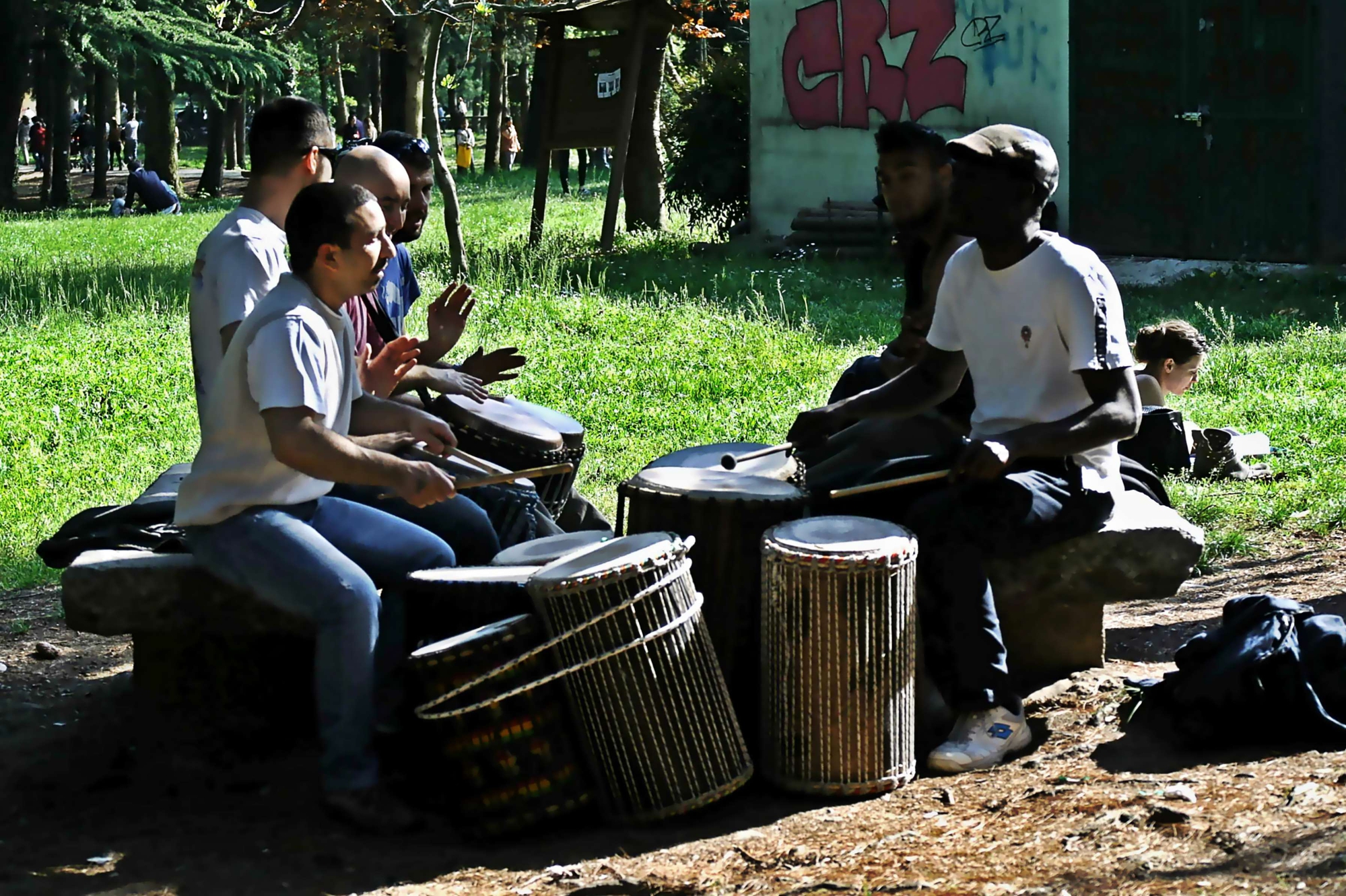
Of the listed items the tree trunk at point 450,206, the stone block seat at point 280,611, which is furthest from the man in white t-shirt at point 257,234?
the tree trunk at point 450,206

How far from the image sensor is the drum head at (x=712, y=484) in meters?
4.44

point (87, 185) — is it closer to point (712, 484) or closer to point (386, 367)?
point (386, 367)

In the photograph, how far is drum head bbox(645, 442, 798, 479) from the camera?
4.79 m

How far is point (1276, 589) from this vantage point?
5863 millimetres

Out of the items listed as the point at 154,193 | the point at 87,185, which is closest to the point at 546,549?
the point at 154,193

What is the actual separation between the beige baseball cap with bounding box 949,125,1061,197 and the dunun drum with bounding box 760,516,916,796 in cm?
103

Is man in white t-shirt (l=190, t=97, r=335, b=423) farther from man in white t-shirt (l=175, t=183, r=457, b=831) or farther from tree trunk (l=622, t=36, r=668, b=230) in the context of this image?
tree trunk (l=622, t=36, r=668, b=230)

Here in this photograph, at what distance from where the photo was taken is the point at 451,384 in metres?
5.15

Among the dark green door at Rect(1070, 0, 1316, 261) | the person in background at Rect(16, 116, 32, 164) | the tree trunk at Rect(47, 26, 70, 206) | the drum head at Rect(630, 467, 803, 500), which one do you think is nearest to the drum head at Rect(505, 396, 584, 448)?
the drum head at Rect(630, 467, 803, 500)

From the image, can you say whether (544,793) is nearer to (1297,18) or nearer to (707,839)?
(707,839)

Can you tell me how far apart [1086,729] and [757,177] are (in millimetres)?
12266

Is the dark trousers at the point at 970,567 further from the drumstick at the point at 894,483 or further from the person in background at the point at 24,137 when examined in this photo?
the person in background at the point at 24,137

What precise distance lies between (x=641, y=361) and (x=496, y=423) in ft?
15.2

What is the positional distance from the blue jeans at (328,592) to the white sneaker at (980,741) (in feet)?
4.89
